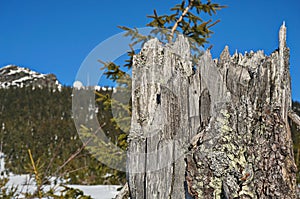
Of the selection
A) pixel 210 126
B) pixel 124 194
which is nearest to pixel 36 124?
pixel 124 194

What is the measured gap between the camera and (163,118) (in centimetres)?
163

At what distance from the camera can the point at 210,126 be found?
1.54 m

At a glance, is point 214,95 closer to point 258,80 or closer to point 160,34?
point 258,80

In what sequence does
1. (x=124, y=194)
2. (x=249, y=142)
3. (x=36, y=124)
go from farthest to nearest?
(x=36, y=124) → (x=124, y=194) → (x=249, y=142)

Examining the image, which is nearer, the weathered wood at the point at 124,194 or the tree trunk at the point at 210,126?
the tree trunk at the point at 210,126

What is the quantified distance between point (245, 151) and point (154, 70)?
0.59 metres

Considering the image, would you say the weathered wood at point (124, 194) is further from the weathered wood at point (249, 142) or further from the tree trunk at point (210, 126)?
the weathered wood at point (249, 142)

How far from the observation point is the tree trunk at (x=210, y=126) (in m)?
1.49

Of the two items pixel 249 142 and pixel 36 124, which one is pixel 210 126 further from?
pixel 36 124

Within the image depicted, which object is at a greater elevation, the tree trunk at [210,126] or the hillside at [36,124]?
the hillside at [36,124]

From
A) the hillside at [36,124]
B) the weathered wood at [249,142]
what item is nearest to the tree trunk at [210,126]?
the weathered wood at [249,142]

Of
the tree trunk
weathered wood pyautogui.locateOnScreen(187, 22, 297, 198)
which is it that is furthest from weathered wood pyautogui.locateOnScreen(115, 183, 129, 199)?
weathered wood pyautogui.locateOnScreen(187, 22, 297, 198)

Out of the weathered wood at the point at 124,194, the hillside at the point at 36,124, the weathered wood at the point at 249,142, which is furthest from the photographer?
the hillside at the point at 36,124

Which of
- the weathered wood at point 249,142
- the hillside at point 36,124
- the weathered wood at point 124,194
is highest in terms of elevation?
the hillside at point 36,124
